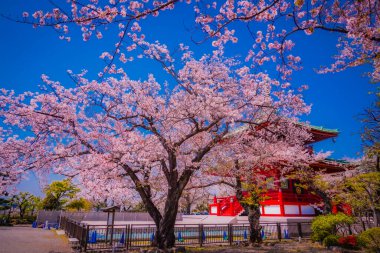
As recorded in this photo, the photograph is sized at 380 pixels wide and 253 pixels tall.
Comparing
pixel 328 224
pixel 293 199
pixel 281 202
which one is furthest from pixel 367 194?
pixel 293 199

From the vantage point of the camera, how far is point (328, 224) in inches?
567

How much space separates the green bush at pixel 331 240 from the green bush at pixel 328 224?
0.56 meters

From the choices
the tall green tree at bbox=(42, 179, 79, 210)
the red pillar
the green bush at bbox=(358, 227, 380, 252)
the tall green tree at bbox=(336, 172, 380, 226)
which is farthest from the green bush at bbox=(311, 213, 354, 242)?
the tall green tree at bbox=(42, 179, 79, 210)

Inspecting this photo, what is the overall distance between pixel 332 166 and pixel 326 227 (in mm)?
8359

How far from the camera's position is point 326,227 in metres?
14.4

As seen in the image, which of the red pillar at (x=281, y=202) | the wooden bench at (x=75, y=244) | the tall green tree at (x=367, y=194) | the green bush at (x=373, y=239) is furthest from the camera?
the red pillar at (x=281, y=202)

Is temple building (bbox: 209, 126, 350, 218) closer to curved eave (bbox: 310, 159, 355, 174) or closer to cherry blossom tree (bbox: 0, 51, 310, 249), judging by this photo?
curved eave (bbox: 310, 159, 355, 174)

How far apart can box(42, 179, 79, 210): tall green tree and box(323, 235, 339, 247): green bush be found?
28.2 meters

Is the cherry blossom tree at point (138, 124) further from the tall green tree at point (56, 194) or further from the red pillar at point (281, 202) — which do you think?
the tall green tree at point (56, 194)

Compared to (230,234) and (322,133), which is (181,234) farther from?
(322,133)

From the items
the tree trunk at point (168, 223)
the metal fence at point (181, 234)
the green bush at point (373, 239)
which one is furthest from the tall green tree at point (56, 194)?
the green bush at point (373, 239)

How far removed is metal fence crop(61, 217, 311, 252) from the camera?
43.0ft

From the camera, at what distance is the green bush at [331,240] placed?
44.8ft

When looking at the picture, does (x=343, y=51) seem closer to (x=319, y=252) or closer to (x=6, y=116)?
(x=319, y=252)
